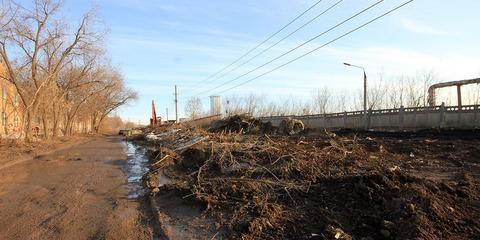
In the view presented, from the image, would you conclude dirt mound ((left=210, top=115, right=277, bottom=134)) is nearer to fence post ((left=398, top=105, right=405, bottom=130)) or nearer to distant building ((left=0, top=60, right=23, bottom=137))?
fence post ((left=398, top=105, right=405, bottom=130))

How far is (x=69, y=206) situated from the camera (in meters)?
10.4

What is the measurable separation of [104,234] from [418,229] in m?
4.75

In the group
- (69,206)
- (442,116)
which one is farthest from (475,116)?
(69,206)

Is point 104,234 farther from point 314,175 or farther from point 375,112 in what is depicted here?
point 375,112

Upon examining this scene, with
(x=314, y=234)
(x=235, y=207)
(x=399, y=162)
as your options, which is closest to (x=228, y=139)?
(x=399, y=162)

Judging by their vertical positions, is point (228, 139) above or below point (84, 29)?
below

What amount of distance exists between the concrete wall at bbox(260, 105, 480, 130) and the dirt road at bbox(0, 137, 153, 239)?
2124cm

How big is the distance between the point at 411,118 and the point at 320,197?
28.5 metres

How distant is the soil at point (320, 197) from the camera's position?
271 inches

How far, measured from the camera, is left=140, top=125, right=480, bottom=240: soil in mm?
6879

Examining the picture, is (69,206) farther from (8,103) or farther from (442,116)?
(8,103)

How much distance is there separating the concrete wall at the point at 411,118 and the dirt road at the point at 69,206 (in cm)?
2124

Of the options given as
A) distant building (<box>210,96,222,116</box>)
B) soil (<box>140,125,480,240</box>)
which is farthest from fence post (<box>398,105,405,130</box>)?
distant building (<box>210,96,222,116</box>)

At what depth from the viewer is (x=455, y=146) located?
54.8 ft
